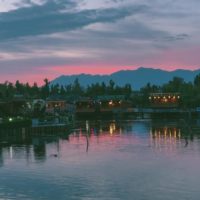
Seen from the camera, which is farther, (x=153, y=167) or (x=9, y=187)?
(x=153, y=167)

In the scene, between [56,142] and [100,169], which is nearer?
[100,169]

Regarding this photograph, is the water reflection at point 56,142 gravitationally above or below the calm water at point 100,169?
above

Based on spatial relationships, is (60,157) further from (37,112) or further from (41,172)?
(37,112)

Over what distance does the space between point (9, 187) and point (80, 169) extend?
431 inches

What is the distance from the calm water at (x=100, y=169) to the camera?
45.4m

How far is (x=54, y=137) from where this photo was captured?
100000 millimetres

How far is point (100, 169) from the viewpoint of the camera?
58219mm

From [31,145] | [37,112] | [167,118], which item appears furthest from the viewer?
[167,118]

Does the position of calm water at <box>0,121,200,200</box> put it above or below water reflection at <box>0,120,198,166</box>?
below

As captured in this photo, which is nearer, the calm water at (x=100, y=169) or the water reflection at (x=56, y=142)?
the calm water at (x=100, y=169)

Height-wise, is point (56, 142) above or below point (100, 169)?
above

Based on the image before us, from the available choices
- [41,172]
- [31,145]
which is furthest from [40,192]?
[31,145]

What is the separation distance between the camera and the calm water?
45438 millimetres

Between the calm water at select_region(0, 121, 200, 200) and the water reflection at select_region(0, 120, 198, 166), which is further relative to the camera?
the water reflection at select_region(0, 120, 198, 166)
